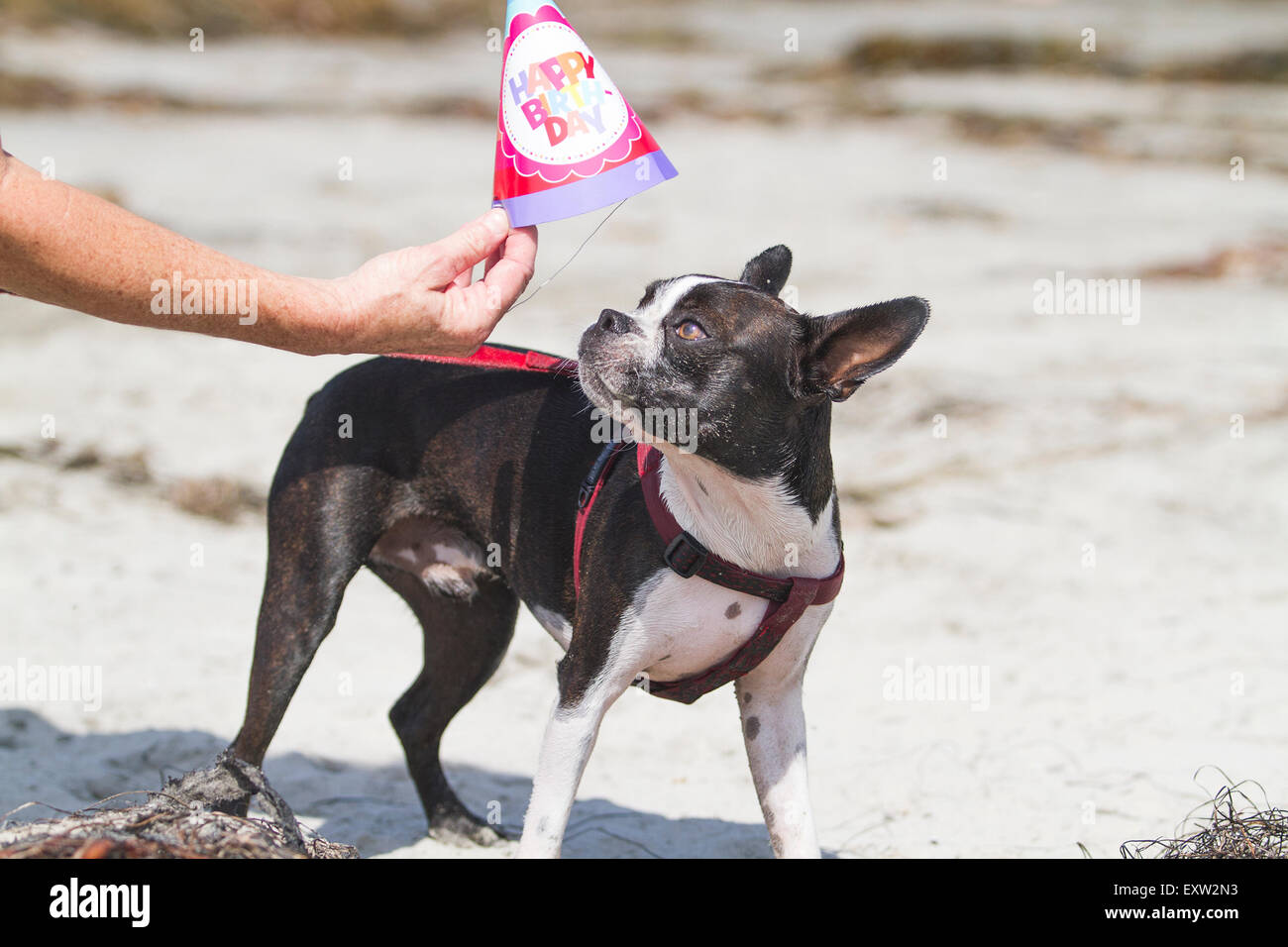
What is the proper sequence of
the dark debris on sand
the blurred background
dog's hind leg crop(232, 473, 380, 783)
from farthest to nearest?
the blurred background, dog's hind leg crop(232, 473, 380, 783), the dark debris on sand

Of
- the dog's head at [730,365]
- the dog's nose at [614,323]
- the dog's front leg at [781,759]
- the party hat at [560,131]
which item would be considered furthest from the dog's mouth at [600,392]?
the dog's front leg at [781,759]

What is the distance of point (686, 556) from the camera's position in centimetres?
349

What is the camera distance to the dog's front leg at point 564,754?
3525mm

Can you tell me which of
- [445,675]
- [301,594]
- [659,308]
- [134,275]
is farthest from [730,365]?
[445,675]

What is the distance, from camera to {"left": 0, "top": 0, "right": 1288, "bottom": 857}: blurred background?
5.18 m

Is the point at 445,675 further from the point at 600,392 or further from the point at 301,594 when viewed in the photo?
the point at 600,392

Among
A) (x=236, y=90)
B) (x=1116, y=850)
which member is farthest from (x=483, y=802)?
(x=236, y=90)

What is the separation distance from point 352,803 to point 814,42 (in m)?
21.9

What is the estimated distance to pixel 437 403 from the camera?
419 centimetres

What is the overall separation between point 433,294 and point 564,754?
3.93 ft

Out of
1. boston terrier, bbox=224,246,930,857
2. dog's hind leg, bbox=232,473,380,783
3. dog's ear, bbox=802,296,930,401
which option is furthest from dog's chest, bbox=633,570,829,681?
dog's hind leg, bbox=232,473,380,783

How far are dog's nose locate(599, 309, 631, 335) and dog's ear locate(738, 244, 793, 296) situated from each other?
501 mm

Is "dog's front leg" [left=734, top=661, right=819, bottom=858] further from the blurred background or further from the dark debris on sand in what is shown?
the dark debris on sand

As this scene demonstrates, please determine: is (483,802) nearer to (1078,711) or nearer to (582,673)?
(582,673)
